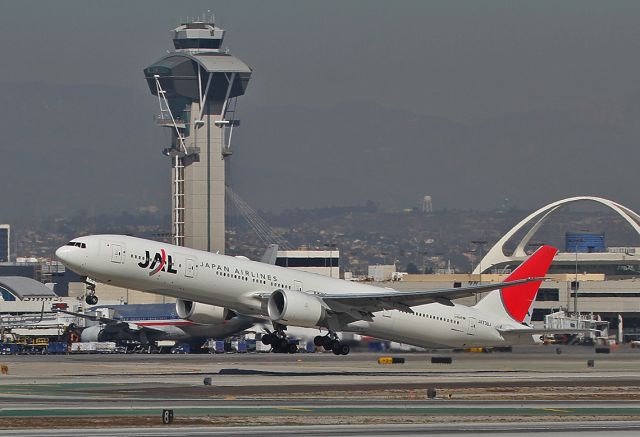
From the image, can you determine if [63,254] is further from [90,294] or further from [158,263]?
[158,263]

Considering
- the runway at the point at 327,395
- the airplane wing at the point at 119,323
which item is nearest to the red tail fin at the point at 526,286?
the runway at the point at 327,395

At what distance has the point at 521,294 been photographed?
7675cm

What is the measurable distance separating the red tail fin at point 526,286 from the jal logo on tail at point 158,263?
22.5 m

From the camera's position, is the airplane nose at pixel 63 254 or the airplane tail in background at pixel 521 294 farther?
the airplane tail in background at pixel 521 294

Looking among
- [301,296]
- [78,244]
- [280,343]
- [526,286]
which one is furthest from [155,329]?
[78,244]

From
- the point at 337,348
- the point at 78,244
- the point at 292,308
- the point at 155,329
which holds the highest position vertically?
the point at 78,244

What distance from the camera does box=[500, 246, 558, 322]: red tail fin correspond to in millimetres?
75688

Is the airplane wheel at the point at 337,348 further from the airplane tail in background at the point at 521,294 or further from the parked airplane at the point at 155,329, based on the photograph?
the parked airplane at the point at 155,329

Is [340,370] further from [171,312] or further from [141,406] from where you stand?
[171,312]

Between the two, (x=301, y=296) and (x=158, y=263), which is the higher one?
(x=158, y=263)

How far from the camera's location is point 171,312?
124875mm

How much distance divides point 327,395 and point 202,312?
55.6 feet

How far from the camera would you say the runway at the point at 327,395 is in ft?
138

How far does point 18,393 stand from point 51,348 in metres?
67.6
